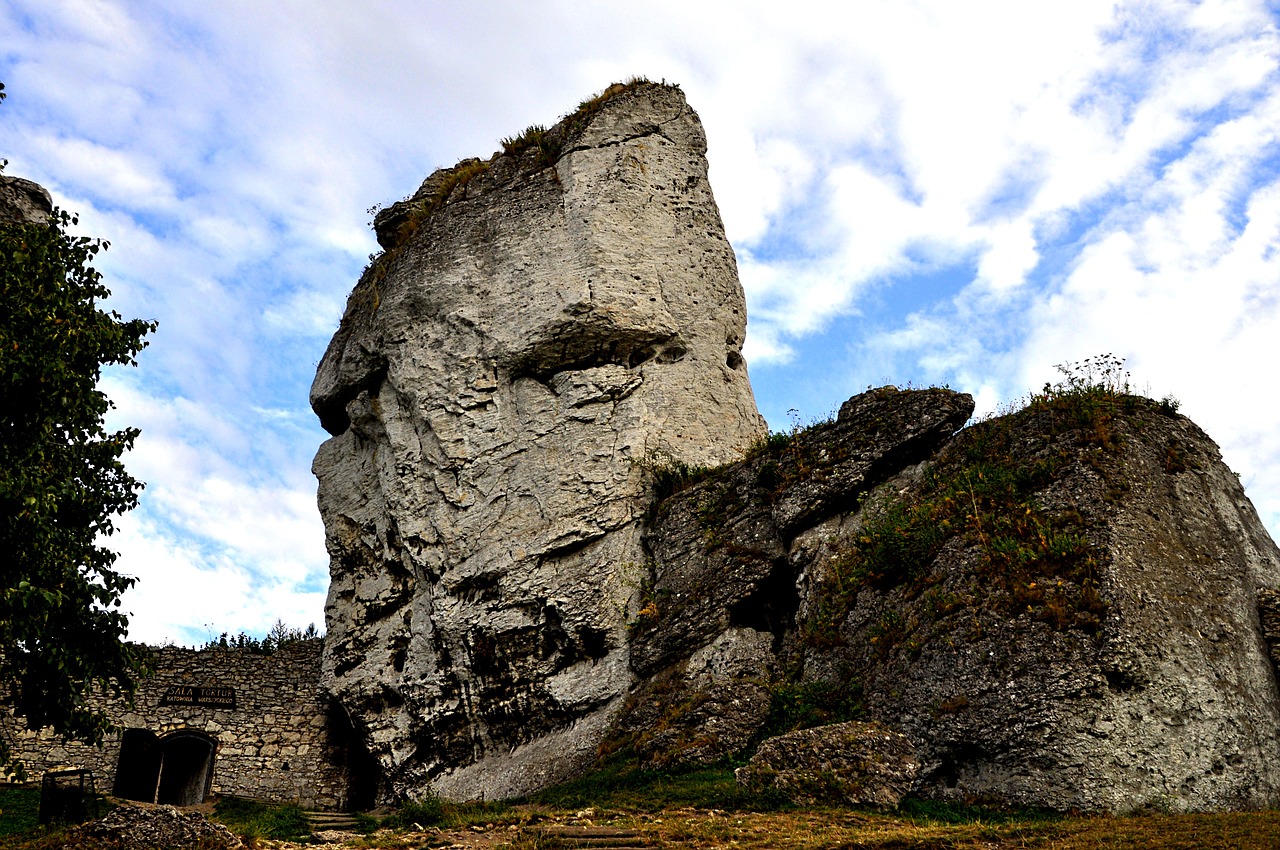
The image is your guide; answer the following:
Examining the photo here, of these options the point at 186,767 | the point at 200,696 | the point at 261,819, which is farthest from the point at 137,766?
the point at 261,819

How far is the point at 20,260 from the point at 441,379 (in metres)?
8.77

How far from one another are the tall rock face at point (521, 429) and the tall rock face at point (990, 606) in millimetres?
1541

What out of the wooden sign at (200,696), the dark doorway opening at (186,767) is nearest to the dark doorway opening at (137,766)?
the dark doorway opening at (186,767)

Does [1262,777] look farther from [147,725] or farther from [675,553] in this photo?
[147,725]

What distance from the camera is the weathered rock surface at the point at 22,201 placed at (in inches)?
685

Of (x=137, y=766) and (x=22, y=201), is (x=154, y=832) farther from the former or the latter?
(x=137, y=766)

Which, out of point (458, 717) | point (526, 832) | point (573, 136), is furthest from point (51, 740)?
point (573, 136)

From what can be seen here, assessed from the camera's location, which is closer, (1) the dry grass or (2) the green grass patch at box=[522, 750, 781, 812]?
(1) the dry grass

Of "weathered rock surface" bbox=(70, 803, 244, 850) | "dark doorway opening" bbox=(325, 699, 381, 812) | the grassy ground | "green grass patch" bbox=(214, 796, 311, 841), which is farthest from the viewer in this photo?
"dark doorway opening" bbox=(325, 699, 381, 812)

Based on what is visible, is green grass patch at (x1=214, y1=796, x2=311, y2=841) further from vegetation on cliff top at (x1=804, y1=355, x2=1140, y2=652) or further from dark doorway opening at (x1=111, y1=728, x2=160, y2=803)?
vegetation on cliff top at (x1=804, y1=355, x2=1140, y2=652)

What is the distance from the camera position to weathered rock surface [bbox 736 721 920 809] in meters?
11.8

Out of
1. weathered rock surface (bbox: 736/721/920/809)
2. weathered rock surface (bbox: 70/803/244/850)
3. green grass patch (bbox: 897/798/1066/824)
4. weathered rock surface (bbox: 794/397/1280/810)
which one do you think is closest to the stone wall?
weathered rock surface (bbox: 70/803/244/850)

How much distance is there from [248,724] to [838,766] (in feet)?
42.8

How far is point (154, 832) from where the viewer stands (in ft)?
33.6
